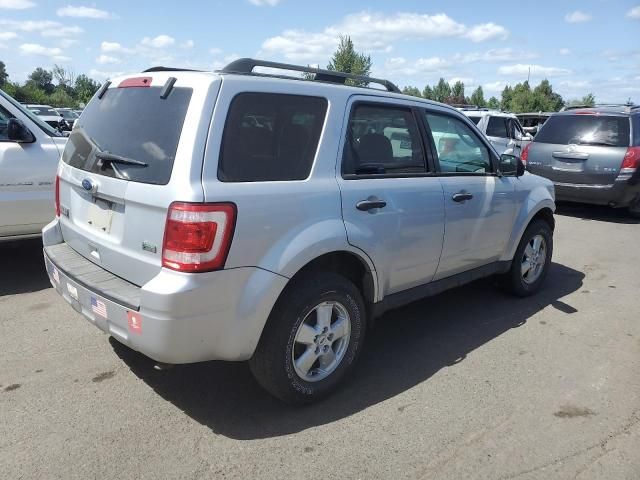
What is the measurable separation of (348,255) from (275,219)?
0.67 meters

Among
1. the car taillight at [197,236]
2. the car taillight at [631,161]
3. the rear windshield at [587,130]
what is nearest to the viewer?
the car taillight at [197,236]

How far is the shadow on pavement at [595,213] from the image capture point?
9.48 metres

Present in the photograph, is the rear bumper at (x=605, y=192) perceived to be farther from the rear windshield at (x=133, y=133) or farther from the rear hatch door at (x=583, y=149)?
the rear windshield at (x=133, y=133)

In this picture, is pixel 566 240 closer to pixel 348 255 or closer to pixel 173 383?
pixel 348 255

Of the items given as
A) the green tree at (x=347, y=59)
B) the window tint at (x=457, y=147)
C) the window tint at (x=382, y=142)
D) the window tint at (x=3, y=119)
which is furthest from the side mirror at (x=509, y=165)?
the green tree at (x=347, y=59)

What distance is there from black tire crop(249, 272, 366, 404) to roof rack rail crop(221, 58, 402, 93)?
4.18 feet

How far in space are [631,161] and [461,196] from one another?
249 inches

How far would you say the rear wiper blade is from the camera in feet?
9.19

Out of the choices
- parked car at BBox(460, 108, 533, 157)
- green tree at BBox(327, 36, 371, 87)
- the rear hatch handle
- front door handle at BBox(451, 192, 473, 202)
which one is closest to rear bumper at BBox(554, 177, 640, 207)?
the rear hatch handle

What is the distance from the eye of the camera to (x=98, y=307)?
2.86 m

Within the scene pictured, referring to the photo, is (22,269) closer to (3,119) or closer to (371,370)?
(3,119)

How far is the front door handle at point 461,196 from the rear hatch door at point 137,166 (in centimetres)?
200

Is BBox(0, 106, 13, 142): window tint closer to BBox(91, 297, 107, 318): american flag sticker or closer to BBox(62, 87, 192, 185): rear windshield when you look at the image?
BBox(62, 87, 192, 185): rear windshield

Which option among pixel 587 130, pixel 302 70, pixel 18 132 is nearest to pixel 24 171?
pixel 18 132
